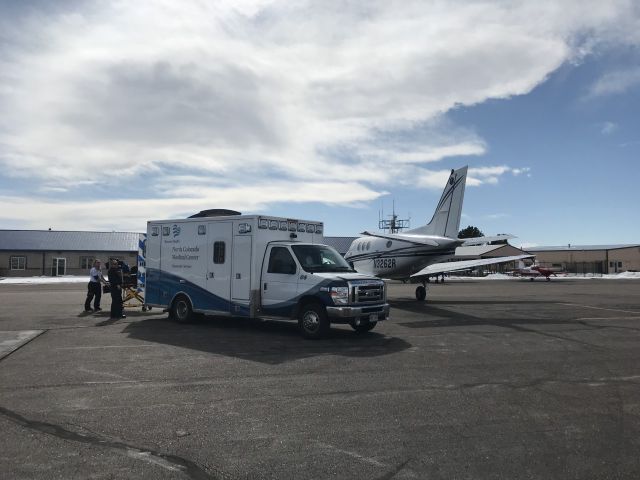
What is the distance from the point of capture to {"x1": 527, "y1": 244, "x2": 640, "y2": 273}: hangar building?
90062 mm

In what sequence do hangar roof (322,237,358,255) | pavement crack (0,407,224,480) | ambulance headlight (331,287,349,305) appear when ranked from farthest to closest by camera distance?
hangar roof (322,237,358,255) < ambulance headlight (331,287,349,305) < pavement crack (0,407,224,480)

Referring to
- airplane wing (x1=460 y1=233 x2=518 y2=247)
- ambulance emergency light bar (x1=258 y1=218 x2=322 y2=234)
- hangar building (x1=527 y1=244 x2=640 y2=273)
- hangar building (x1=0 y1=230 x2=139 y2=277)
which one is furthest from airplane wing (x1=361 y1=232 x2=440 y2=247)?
hangar building (x1=527 y1=244 x2=640 y2=273)

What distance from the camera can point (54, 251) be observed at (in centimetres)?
6191

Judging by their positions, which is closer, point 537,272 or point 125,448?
point 125,448

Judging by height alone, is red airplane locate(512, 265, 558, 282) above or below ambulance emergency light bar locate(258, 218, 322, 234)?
below

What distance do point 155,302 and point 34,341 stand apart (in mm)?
4426

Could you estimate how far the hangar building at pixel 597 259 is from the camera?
90.1m

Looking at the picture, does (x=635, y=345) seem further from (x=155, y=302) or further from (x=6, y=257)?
(x=6, y=257)

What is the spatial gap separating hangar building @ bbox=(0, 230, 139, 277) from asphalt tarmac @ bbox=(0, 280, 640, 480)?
5195cm

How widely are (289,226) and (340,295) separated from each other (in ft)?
10.4

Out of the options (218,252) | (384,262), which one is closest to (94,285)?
(218,252)

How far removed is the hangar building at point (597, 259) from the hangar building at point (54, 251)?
68116mm

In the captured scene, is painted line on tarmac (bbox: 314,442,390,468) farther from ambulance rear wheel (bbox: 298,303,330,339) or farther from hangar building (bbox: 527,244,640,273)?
hangar building (bbox: 527,244,640,273)

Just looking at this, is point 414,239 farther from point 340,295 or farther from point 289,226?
point 340,295
